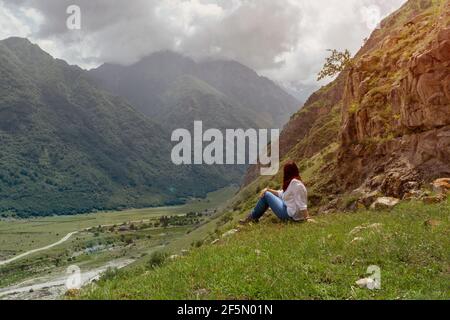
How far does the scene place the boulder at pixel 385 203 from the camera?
19.6m

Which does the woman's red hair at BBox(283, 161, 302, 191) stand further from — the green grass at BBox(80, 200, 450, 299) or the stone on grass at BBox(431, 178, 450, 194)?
the stone on grass at BBox(431, 178, 450, 194)

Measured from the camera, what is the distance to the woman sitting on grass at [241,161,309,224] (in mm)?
18261

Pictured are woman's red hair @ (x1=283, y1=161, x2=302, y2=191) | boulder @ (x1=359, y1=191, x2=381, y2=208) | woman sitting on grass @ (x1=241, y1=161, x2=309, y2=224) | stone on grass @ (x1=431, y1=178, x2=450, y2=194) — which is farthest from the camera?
boulder @ (x1=359, y1=191, x2=381, y2=208)

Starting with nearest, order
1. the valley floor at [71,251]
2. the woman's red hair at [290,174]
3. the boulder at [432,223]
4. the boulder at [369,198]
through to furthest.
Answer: the boulder at [432,223] → the woman's red hair at [290,174] → the boulder at [369,198] → the valley floor at [71,251]

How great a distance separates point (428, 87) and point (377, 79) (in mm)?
7982

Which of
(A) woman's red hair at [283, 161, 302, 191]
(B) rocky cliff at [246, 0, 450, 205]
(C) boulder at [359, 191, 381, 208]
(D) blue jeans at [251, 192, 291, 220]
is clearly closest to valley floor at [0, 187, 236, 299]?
(B) rocky cliff at [246, 0, 450, 205]

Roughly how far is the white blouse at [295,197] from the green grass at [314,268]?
7.74ft

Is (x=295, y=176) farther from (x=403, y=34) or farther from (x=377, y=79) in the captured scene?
(x=403, y=34)

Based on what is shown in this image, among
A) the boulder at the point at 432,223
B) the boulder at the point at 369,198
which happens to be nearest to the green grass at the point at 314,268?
the boulder at the point at 432,223

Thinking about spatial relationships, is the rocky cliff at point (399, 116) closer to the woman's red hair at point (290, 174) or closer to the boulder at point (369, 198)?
the boulder at point (369, 198)

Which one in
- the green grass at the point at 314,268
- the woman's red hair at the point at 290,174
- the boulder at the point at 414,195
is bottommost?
the green grass at the point at 314,268

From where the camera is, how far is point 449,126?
71.6ft

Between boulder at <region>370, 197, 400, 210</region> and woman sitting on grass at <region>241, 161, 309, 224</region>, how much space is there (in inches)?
134

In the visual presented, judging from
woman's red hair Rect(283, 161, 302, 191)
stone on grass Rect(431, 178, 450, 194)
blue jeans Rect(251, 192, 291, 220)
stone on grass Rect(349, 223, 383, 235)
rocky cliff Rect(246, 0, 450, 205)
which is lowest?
stone on grass Rect(349, 223, 383, 235)
